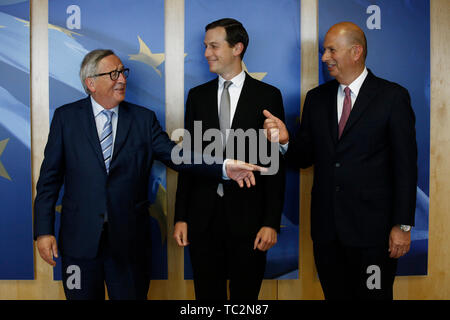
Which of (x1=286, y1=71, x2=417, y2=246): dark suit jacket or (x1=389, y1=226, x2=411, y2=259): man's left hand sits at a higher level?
(x1=286, y1=71, x2=417, y2=246): dark suit jacket

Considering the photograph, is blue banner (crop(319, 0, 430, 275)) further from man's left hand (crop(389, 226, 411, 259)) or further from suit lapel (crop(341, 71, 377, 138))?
man's left hand (crop(389, 226, 411, 259))

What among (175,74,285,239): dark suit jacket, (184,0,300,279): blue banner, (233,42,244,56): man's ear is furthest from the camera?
(184,0,300,279): blue banner

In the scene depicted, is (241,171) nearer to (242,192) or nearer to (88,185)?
(242,192)

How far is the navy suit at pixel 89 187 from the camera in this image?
81.7 inches

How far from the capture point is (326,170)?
2203 millimetres

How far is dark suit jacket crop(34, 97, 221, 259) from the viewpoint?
208 cm

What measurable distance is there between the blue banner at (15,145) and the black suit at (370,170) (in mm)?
2072

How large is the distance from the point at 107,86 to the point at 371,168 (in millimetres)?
1515

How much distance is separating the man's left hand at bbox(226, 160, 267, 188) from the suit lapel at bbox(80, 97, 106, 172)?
68 cm

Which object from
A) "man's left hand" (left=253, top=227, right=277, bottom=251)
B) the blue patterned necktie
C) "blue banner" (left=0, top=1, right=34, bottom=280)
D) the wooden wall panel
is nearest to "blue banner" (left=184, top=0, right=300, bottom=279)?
the wooden wall panel

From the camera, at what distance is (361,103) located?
7.00ft

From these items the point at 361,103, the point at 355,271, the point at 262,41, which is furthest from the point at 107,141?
the point at 355,271
